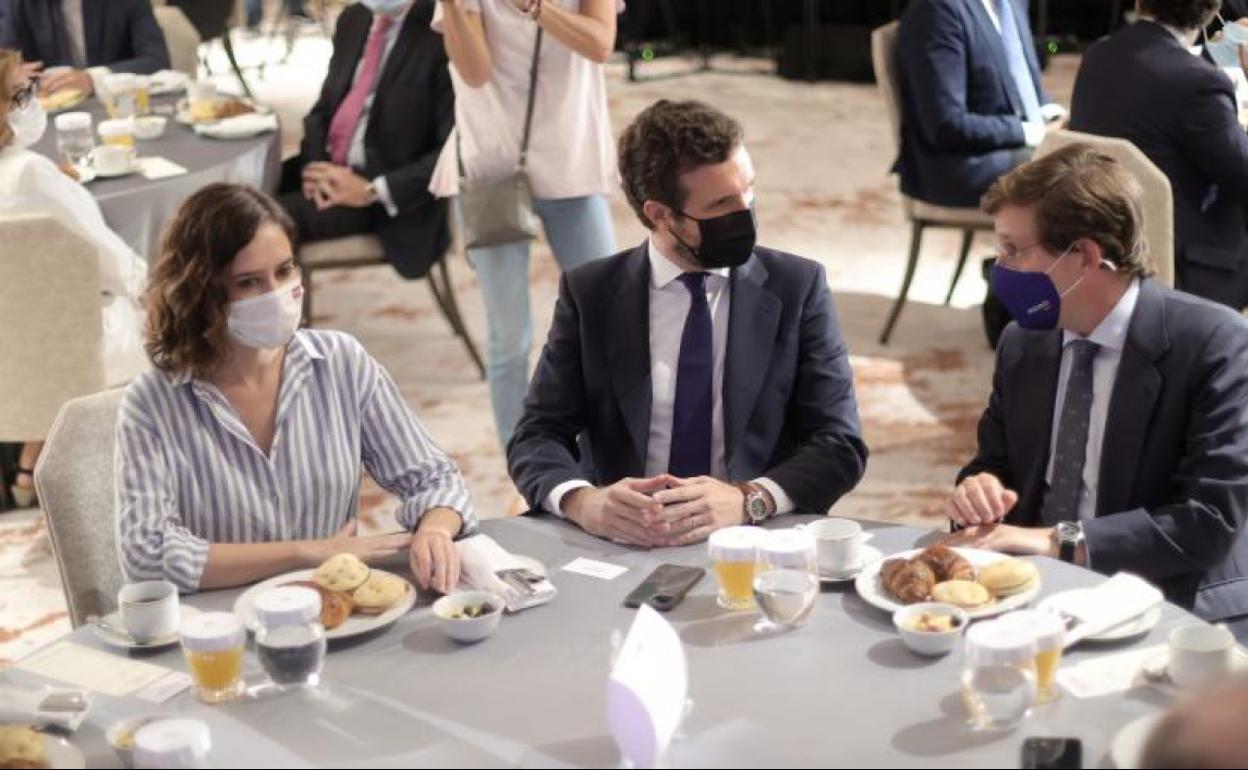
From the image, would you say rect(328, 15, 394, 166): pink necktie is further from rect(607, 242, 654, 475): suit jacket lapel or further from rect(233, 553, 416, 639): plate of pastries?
rect(233, 553, 416, 639): plate of pastries

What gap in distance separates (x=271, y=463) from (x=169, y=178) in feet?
8.46

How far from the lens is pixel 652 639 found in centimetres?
221

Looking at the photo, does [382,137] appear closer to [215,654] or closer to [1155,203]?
[1155,203]

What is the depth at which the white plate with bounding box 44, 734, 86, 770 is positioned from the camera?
220cm

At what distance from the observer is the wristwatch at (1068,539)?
2.92 metres

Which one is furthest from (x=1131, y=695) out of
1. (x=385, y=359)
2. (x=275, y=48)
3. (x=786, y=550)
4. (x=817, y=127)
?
(x=275, y=48)


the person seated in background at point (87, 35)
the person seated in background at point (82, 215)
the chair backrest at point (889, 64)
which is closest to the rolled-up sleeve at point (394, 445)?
the person seated in background at point (82, 215)

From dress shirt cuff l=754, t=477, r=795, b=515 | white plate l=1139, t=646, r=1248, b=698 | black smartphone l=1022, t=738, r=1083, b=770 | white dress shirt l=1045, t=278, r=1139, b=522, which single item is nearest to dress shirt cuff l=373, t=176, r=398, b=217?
dress shirt cuff l=754, t=477, r=795, b=515

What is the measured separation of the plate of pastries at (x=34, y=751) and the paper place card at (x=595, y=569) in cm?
79

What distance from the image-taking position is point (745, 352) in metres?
3.28

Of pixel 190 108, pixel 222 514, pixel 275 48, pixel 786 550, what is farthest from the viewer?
pixel 275 48

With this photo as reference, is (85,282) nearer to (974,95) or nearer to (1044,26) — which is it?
(974,95)

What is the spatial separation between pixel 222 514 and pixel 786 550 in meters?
0.93

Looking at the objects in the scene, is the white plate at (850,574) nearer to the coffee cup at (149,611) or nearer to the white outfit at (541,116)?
the coffee cup at (149,611)
